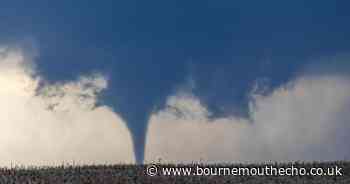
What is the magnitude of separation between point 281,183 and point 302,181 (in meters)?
1.05

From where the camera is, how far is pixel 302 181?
21594 mm

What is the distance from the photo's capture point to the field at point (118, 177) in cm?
2045

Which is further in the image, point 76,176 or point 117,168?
point 117,168

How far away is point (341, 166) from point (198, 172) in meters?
6.37

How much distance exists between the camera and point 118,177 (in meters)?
20.8

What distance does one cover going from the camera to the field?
2045cm

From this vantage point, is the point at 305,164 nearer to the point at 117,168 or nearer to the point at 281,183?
the point at 281,183

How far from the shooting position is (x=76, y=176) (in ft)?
70.1

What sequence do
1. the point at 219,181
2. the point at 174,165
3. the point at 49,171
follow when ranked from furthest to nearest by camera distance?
the point at 174,165, the point at 49,171, the point at 219,181

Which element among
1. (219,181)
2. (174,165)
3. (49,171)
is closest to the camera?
(219,181)

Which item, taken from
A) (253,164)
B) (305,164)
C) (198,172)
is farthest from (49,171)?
(305,164)

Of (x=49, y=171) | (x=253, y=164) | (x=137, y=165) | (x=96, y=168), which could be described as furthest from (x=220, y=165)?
(x=49, y=171)

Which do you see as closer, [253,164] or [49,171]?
[49,171]

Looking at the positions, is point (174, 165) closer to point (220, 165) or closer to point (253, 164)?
point (220, 165)
